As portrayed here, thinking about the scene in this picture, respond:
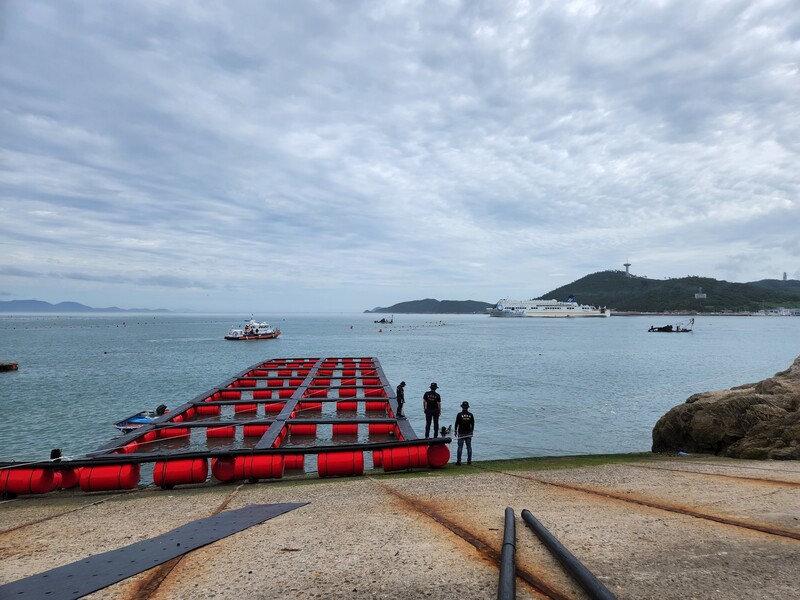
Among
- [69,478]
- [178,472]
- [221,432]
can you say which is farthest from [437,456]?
[221,432]

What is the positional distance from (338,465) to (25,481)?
301 inches

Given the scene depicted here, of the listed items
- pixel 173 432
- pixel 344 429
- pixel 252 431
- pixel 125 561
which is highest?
pixel 125 561

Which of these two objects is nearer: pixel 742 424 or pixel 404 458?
pixel 404 458

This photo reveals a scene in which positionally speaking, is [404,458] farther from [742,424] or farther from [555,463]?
[742,424]

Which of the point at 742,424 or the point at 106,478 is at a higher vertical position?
the point at 742,424

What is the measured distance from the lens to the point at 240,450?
41.2ft

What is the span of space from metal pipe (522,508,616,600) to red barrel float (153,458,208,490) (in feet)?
28.3

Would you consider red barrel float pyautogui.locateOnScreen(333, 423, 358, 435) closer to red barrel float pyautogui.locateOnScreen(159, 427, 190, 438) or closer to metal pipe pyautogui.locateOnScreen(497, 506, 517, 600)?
red barrel float pyautogui.locateOnScreen(159, 427, 190, 438)

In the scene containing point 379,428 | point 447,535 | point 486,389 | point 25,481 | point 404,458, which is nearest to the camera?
point 447,535

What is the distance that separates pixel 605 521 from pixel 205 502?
7.84 meters

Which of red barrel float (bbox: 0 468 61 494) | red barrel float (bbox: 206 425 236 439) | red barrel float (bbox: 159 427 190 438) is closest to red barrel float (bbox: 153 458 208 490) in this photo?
red barrel float (bbox: 0 468 61 494)

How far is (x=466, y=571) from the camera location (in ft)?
18.8

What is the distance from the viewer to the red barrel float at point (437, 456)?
13.5 m

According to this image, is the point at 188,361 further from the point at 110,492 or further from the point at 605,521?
Result: the point at 605,521
